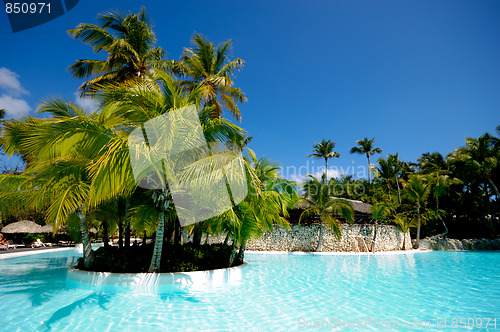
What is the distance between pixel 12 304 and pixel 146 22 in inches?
464

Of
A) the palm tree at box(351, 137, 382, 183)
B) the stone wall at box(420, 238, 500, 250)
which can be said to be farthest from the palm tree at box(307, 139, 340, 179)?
the stone wall at box(420, 238, 500, 250)

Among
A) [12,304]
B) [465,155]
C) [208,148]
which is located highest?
[465,155]

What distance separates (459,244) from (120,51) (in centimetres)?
2517

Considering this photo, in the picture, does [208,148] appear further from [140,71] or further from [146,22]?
[146,22]

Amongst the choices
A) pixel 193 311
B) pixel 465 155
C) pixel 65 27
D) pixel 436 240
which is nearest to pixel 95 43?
pixel 65 27

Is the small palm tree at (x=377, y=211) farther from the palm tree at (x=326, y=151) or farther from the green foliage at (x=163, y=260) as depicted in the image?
the palm tree at (x=326, y=151)

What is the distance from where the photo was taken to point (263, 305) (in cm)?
566

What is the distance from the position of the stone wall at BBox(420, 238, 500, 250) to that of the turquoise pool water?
45.6ft

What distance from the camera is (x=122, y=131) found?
7.26 meters

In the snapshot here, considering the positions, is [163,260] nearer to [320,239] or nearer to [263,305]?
[263,305]

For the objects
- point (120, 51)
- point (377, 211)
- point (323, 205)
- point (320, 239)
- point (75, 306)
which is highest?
point (120, 51)

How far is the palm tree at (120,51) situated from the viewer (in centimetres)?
1206

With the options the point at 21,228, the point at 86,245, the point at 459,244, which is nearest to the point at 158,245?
the point at 86,245

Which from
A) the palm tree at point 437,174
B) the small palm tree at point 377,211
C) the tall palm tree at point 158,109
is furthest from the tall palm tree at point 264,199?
the palm tree at point 437,174
